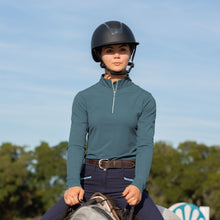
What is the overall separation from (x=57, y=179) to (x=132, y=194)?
7565 cm

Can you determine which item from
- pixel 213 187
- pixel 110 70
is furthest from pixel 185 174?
pixel 110 70

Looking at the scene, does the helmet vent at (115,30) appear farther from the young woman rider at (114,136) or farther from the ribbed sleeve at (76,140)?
the ribbed sleeve at (76,140)

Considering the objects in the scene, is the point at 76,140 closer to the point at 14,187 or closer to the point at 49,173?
the point at 14,187

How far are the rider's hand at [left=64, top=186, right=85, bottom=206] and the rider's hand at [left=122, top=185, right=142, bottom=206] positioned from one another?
0.52 metres

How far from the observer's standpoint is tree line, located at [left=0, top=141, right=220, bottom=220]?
71188 mm

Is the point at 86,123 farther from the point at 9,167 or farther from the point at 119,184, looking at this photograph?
the point at 9,167

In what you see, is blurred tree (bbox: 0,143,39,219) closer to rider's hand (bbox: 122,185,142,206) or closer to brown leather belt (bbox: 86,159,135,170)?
brown leather belt (bbox: 86,159,135,170)

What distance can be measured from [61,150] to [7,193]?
49.5 ft

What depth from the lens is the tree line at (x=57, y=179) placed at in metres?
71.2

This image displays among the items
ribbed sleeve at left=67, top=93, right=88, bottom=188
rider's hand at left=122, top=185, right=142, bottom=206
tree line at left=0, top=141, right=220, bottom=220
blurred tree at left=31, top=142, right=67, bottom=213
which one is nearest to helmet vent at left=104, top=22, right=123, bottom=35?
ribbed sleeve at left=67, top=93, right=88, bottom=188

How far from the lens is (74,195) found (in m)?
4.97

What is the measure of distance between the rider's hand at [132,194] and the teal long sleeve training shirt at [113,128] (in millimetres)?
179

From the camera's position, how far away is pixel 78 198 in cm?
498

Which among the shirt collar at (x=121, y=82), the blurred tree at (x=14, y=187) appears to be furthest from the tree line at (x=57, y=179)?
the shirt collar at (x=121, y=82)
